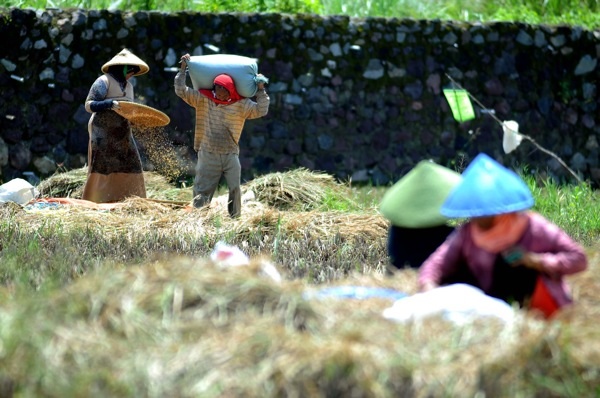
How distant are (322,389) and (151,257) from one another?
149 inches

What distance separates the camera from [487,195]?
13.9ft

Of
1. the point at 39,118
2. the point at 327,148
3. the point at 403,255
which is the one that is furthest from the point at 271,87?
the point at 403,255

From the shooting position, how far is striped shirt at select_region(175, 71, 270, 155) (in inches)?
365

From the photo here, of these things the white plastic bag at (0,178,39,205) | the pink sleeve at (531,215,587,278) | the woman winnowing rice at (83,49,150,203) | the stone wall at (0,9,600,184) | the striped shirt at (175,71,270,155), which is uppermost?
the pink sleeve at (531,215,587,278)

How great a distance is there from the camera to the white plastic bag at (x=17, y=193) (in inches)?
400

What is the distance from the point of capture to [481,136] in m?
14.3

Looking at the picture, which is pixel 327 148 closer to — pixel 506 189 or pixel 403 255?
pixel 403 255

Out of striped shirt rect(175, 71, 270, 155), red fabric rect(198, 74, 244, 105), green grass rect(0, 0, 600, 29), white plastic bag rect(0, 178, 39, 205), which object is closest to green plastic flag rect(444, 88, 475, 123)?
striped shirt rect(175, 71, 270, 155)

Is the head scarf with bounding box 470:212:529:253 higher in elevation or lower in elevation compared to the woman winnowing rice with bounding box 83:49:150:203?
higher

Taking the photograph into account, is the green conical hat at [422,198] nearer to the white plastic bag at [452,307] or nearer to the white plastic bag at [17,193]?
the white plastic bag at [452,307]

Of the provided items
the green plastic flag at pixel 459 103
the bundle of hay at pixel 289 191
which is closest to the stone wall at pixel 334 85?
the green plastic flag at pixel 459 103

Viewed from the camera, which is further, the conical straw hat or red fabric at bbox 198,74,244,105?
the conical straw hat

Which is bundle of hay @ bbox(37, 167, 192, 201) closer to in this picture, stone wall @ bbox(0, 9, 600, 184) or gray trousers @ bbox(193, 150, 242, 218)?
stone wall @ bbox(0, 9, 600, 184)

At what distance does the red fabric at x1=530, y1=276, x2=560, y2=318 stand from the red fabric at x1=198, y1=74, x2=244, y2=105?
5252mm
